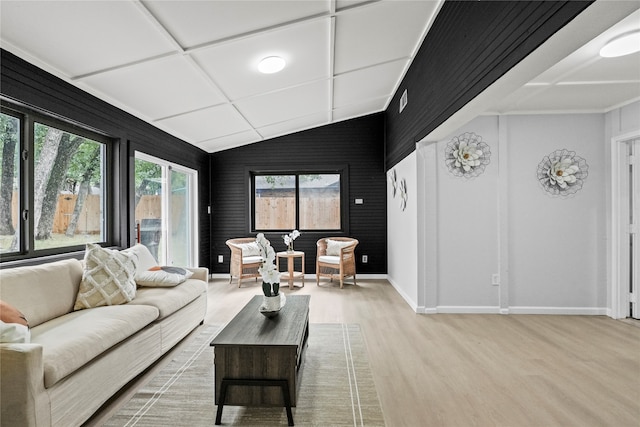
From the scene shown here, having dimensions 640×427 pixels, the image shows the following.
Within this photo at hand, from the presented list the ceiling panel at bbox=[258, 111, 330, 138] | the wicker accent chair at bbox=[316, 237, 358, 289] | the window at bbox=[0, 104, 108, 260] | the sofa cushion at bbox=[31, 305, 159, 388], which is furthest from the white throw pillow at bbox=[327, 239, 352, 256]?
the sofa cushion at bbox=[31, 305, 159, 388]

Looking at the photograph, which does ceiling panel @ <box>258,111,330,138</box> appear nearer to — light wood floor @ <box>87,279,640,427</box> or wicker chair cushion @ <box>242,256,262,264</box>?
wicker chair cushion @ <box>242,256,262,264</box>

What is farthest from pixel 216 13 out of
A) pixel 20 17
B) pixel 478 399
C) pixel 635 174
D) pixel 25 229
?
pixel 635 174

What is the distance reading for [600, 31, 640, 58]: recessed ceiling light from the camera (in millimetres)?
2482

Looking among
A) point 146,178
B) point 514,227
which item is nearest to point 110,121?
point 146,178

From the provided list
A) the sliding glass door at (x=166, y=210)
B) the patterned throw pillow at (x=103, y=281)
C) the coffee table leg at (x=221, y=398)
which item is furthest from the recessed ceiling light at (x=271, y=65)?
the coffee table leg at (x=221, y=398)

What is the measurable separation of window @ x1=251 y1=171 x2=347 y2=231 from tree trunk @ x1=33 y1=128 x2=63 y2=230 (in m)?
3.82

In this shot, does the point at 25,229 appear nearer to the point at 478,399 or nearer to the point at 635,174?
the point at 478,399

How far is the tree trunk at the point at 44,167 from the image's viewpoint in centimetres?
300

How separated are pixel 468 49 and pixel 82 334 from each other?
314 centimetres

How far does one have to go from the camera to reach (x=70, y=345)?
1.94 m

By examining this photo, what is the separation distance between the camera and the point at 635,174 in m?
3.98

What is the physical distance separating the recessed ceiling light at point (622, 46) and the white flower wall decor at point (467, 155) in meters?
1.59

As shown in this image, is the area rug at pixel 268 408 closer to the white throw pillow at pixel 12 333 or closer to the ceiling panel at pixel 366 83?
the white throw pillow at pixel 12 333

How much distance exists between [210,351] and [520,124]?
4.24 meters
